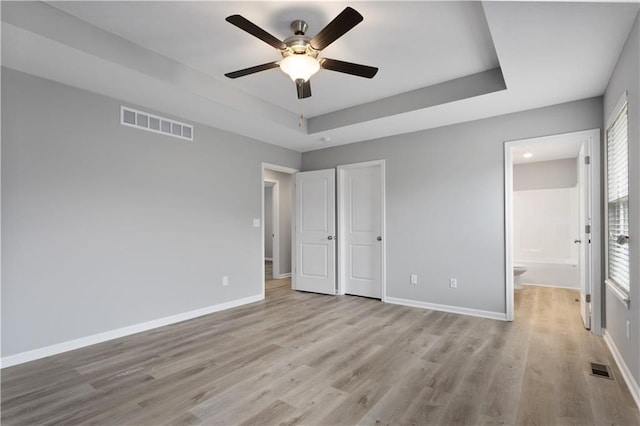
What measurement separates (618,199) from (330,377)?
281cm

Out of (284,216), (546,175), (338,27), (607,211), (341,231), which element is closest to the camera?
(338,27)

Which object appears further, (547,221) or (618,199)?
(547,221)

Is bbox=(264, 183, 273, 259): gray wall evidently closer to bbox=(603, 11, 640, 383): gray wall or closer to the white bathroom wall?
the white bathroom wall

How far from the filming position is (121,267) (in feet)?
11.2

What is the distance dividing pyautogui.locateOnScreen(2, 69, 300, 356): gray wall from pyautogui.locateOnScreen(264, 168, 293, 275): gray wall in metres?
2.55

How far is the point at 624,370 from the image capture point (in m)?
2.46

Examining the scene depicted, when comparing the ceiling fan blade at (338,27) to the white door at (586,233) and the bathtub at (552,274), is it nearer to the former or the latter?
the white door at (586,233)

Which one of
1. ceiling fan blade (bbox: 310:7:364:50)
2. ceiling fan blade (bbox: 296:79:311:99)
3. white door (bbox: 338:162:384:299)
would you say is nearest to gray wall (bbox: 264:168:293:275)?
white door (bbox: 338:162:384:299)

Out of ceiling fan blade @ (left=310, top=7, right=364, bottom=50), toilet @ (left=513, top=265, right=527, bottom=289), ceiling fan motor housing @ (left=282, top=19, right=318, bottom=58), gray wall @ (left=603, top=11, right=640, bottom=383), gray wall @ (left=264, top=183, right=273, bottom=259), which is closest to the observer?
ceiling fan blade @ (left=310, top=7, right=364, bottom=50)

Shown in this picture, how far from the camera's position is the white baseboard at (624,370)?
215 cm

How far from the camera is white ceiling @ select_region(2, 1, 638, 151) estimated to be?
7.52 feet

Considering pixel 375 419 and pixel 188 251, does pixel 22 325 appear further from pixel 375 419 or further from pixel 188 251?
pixel 375 419

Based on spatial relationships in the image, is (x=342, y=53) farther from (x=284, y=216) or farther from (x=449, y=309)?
(x=284, y=216)

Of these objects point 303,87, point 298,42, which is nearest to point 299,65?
point 298,42
